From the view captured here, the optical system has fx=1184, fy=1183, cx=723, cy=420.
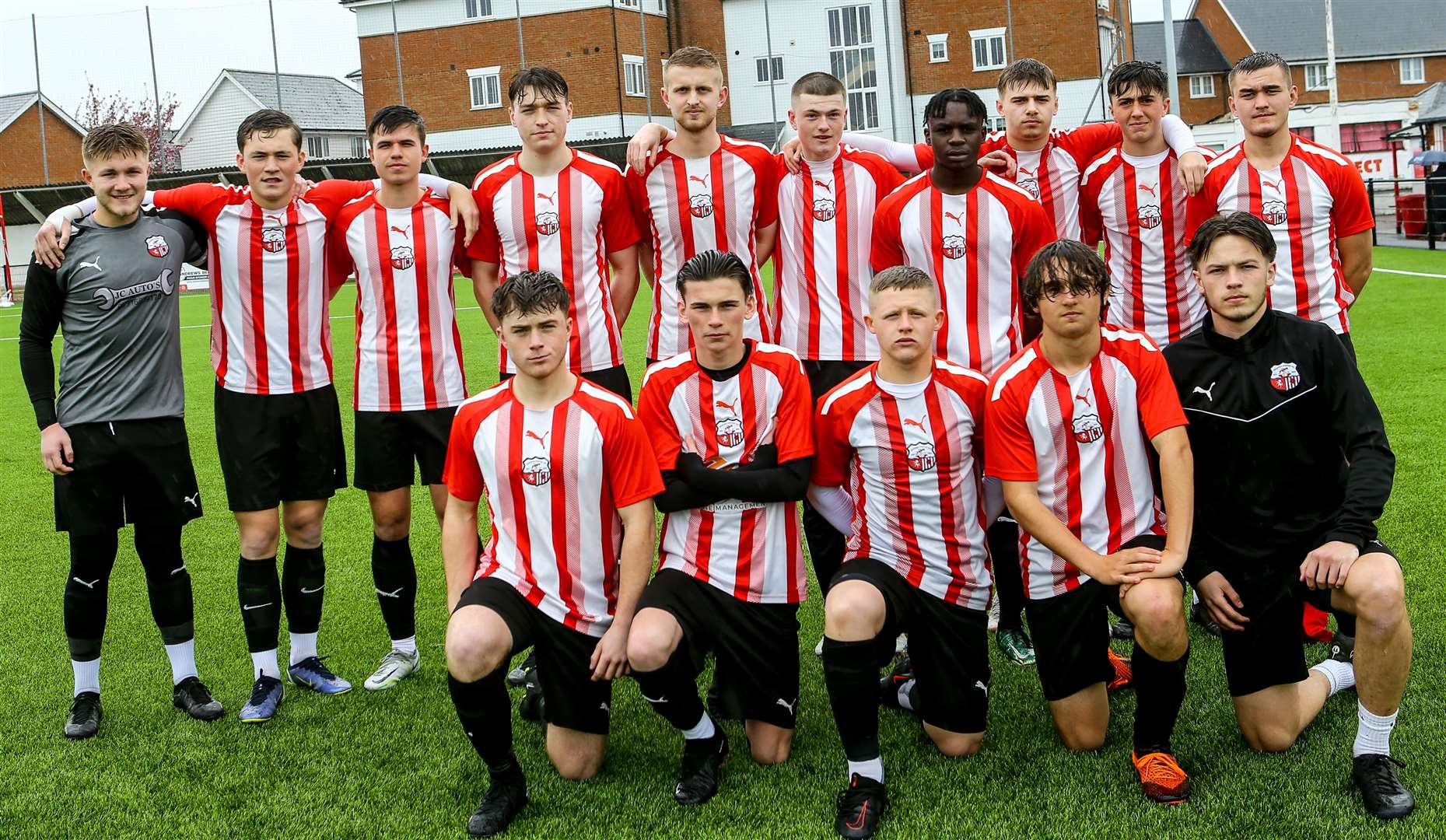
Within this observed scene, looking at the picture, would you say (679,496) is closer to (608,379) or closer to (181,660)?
(608,379)

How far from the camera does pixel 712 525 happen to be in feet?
11.1

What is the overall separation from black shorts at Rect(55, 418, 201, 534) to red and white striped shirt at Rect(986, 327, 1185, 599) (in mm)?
2624

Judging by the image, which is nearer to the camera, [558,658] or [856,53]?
[558,658]

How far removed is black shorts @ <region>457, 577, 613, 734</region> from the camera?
318 cm

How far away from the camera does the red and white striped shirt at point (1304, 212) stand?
4.00m

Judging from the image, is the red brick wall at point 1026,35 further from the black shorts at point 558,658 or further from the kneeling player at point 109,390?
the black shorts at point 558,658

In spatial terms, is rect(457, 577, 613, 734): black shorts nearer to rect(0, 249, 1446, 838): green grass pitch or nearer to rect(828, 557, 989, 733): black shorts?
rect(0, 249, 1446, 838): green grass pitch

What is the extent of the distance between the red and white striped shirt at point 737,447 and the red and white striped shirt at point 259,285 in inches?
54.4

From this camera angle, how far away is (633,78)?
28.9m

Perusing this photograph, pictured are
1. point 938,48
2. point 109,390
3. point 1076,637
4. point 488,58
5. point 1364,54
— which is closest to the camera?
point 1076,637

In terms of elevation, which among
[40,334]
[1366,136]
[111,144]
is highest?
[1366,136]

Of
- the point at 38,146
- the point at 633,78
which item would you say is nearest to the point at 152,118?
the point at 38,146

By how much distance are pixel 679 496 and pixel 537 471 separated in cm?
41

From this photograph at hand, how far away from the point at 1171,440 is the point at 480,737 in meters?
1.94
